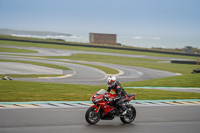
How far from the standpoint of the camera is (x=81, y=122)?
10156mm

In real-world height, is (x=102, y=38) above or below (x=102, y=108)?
above

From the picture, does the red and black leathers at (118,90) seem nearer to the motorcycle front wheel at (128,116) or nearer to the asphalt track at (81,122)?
the motorcycle front wheel at (128,116)

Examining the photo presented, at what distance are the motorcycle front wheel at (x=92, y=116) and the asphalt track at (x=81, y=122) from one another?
0.57ft

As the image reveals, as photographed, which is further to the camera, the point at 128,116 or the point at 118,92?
the point at 128,116

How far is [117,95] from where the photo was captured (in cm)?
1014

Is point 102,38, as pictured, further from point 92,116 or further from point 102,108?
point 92,116

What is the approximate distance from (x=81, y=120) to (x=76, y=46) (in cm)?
6340

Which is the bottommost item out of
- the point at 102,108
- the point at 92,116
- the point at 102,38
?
the point at 92,116

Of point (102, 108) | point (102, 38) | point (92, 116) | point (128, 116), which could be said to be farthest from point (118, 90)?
point (102, 38)

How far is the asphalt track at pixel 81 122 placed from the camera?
913 centimetres

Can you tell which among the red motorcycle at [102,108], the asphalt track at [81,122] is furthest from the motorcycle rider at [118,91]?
the asphalt track at [81,122]

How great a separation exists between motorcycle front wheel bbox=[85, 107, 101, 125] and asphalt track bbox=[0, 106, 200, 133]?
0.57 ft

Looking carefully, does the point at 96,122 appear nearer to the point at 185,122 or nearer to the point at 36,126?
the point at 36,126

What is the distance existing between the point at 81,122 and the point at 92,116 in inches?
25.5
